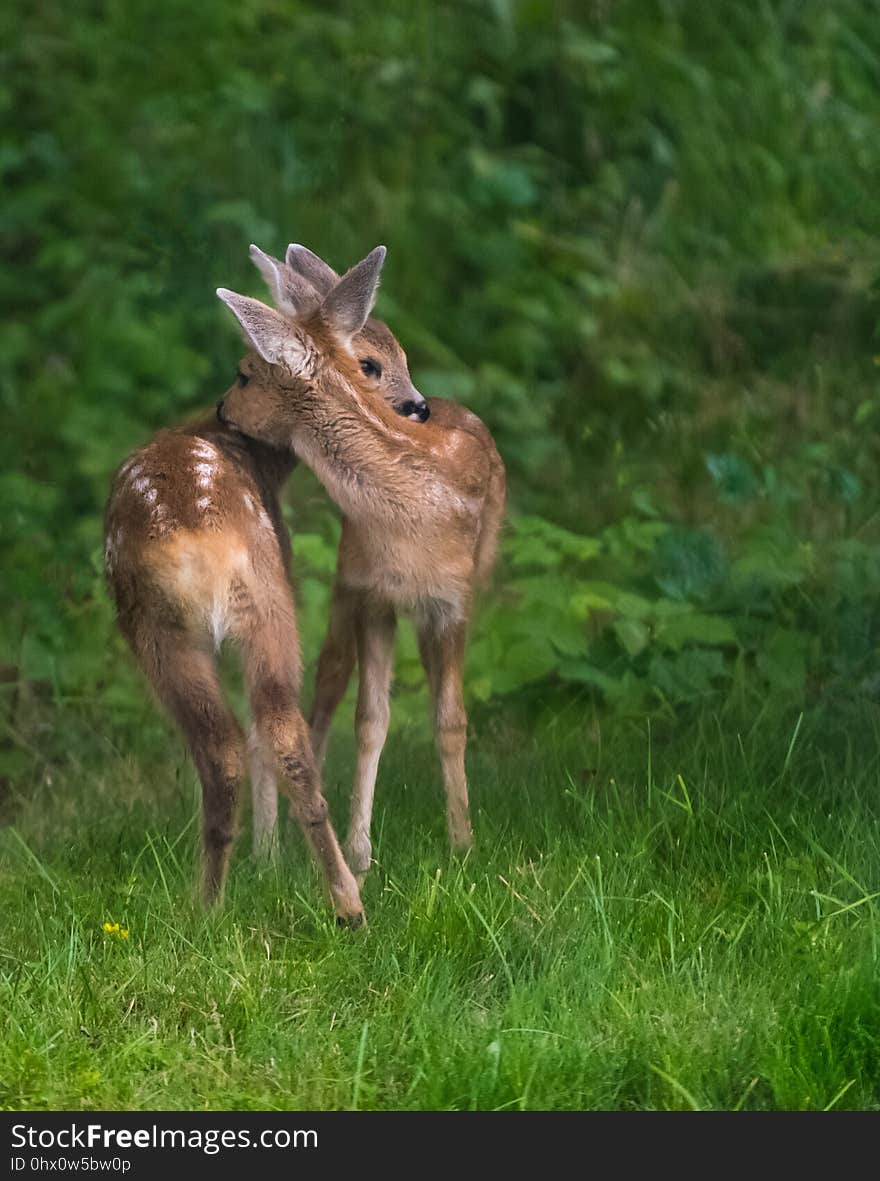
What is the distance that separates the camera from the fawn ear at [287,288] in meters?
4.90

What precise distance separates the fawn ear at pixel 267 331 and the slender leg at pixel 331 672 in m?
0.71

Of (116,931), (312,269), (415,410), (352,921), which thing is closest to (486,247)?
(312,269)

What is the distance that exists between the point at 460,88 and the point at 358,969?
565cm

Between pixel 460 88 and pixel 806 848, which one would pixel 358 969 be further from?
pixel 460 88

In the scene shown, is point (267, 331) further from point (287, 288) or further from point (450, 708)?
point (450, 708)

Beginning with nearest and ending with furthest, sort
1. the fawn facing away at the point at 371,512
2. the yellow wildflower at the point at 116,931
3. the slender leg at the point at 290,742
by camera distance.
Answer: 1. the yellow wildflower at the point at 116,931
2. the slender leg at the point at 290,742
3. the fawn facing away at the point at 371,512

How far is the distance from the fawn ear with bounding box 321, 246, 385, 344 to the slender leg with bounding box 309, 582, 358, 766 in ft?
2.38

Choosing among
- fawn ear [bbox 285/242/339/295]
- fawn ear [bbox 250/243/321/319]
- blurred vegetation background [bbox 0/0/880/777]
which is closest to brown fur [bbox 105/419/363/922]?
fawn ear [bbox 250/243/321/319]

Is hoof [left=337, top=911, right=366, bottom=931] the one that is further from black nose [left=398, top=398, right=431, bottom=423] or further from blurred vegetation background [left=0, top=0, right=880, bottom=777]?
blurred vegetation background [left=0, top=0, right=880, bottom=777]

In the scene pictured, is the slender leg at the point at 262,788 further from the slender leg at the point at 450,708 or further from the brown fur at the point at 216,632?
the brown fur at the point at 216,632

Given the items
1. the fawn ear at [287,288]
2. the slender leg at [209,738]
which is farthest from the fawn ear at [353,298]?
the slender leg at [209,738]

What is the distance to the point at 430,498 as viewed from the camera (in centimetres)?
466

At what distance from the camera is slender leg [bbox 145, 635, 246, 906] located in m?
4.23
